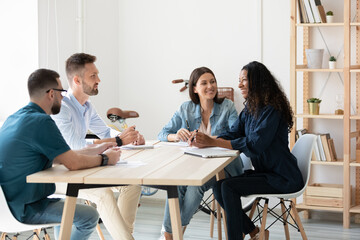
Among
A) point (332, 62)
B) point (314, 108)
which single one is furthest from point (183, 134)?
point (332, 62)

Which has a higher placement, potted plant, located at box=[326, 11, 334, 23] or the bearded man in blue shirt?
potted plant, located at box=[326, 11, 334, 23]

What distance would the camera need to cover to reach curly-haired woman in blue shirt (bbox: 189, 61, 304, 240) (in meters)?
3.46

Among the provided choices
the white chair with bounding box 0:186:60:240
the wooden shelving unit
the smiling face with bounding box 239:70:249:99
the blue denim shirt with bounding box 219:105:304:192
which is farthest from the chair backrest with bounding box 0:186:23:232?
the wooden shelving unit

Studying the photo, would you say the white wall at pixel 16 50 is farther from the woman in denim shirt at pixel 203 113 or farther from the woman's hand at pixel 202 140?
the woman's hand at pixel 202 140

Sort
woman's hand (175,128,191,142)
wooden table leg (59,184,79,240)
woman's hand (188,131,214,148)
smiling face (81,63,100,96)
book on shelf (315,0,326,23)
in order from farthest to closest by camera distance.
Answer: book on shelf (315,0,326,23) → woman's hand (175,128,191,142) → smiling face (81,63,100,96) → woman's hand (188,131,214,148) → wooden table leg (59,184,79,240)

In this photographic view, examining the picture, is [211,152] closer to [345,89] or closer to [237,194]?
[237,194]

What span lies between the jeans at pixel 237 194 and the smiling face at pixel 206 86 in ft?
2.94

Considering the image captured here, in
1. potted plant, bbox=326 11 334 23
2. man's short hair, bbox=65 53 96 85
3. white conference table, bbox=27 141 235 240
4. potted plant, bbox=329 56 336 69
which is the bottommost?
white conference table, bbox=27 141 235 240

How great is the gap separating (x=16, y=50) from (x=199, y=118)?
5.24ft

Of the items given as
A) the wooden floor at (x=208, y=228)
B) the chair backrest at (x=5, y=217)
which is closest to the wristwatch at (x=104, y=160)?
the chair backrest at (x=5, y=217)

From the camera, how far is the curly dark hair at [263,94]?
3577 mm

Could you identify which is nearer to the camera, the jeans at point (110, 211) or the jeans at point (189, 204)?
the jeans at point (110, 211)

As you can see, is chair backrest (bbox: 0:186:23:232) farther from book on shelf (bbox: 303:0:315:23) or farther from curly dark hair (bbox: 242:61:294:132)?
book on shelf (bbox: 303:0:315:23)

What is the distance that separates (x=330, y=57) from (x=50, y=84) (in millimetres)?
2845
